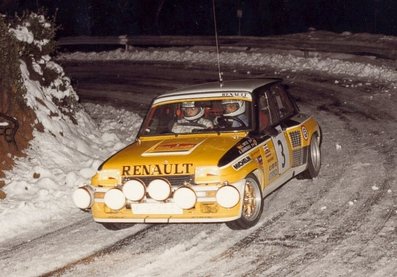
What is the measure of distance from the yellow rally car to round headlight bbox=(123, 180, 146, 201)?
0.04ft

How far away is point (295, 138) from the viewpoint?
949 centimetres

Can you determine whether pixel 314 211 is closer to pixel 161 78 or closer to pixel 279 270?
pixel 279 270

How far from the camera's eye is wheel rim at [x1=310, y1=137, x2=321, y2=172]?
10.0 m

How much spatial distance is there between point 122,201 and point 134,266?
90cm

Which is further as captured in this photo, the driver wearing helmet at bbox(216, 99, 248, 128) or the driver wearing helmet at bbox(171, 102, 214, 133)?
the driver wearing helmet at bbox(171, 102, 214, 133)

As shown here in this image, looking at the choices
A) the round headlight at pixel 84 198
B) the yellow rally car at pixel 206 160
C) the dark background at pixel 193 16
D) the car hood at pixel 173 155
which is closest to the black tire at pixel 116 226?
the yellow rally car at pixel 206 160

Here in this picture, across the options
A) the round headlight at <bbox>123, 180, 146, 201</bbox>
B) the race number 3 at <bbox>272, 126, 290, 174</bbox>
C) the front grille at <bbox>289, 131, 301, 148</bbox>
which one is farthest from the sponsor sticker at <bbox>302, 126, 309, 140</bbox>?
the round headlight at <bbox>123, 180, 146, 201</bbox>

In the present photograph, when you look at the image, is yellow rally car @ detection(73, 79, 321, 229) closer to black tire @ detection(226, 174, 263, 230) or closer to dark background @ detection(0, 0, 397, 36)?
black tire @ detection(226, 174, 263, 230)

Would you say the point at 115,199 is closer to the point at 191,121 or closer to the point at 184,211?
the point at 184,211

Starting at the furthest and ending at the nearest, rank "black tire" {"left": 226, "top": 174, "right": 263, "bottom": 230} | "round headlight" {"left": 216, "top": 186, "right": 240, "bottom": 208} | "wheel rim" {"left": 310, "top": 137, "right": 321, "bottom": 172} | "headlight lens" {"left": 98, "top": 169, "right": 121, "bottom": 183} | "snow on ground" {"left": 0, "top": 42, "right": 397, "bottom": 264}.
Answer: "wheel rim" {"left": 310, "top": 137, "right": 321, "bottom": 172}
"snow on ground" {"left": 0, "top": 42, "right": 397, "bottom": 264}
"headlight lens" {"left": 98, "top": 169, "right": 121, "bottom": 183}
"black tire" {"left": 226, "top": 174, "right": 263, "bottom": 230}
"round headlight" {"left": 216, "top": 186, "right": 240, "bottom": 208}

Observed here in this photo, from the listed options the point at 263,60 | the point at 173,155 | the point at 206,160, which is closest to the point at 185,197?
the point at 206,160

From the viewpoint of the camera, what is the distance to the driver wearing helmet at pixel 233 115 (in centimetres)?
881

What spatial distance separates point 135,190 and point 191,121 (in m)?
1.78

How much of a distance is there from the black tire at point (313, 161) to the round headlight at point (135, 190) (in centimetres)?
309
